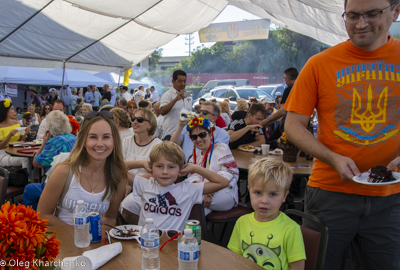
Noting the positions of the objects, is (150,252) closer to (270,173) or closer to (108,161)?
(270,173)

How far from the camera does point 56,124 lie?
459 centimetres

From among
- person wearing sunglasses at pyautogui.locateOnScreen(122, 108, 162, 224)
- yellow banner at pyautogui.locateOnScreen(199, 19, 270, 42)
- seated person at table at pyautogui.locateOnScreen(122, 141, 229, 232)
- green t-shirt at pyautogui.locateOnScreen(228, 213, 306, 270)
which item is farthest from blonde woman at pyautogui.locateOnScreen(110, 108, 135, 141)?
yellow banner at pyautogui.locateOnScreen(199, 19, 270, 42)

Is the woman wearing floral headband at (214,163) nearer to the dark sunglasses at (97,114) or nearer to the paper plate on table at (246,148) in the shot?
the dark sunglasses at (97,114)

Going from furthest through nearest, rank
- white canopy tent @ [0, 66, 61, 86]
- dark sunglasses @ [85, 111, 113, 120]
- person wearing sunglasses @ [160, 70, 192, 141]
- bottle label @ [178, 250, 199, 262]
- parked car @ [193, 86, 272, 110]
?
parked car @ [193, 86, 272, 110], white canopy tent @ [0, 66, 61, 86], person wearing sunglasses @ [160, 70, 192, 141], dark sunglasses @ [85, 111, 113, 120], bottle label @ [178, 250, 199, 262]

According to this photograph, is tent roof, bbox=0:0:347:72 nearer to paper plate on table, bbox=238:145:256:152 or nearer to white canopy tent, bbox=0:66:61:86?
paper plate on table, bbox=238:145:256:152

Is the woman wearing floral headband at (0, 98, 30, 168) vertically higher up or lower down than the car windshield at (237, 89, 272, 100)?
lower down

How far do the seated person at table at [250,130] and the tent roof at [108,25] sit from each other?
1795mm

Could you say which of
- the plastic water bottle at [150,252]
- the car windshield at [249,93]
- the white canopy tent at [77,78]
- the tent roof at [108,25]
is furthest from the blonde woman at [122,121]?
the white canopy tent at [77,78]

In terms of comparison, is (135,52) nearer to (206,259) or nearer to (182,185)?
(182,185)

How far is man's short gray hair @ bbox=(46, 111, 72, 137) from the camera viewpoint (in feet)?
15.0

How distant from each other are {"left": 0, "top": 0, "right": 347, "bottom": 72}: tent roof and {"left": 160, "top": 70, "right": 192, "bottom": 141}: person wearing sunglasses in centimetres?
212

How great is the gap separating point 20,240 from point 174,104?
481cm

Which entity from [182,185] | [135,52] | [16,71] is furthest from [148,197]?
[16,71]

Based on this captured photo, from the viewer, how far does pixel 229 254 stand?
178 cm
